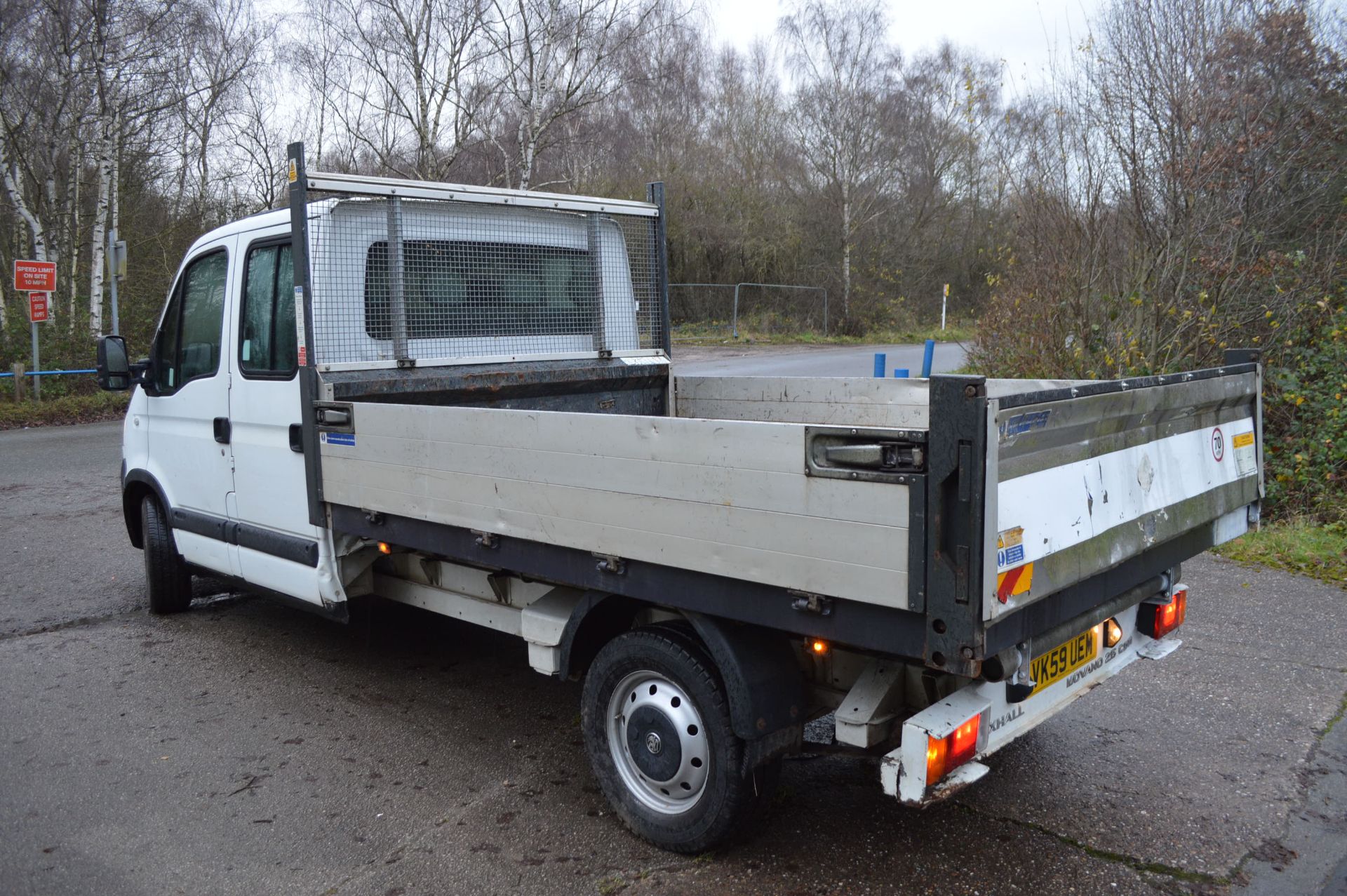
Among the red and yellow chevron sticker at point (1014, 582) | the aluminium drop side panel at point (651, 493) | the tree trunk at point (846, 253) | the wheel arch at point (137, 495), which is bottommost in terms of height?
the wheel arch at point (137, 495)

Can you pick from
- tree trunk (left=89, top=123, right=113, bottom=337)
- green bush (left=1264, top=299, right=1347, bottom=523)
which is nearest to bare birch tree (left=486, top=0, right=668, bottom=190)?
tree trunk (left=89, top=123, right=113, bottom=337)

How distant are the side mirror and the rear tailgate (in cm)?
501

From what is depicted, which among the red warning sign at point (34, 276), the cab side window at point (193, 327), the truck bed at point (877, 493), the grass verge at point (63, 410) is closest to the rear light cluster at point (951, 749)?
the truck bed at point (877, 493)

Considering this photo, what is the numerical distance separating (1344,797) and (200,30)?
23480 mm

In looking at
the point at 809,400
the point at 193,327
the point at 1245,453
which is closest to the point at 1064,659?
the point at 1245,453

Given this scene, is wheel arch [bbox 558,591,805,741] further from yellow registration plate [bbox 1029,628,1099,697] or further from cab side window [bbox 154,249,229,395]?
cab side window [bbox 154,249,229,395]

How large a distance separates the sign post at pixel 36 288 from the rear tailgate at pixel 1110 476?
17599 millimetres

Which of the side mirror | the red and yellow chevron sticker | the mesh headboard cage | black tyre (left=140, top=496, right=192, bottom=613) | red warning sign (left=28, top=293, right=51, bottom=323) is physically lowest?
black tyre (left=140, top=496, right=192, bottom=613)

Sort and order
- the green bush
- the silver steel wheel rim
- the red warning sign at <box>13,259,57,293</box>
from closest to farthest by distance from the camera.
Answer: the silver steel wheel rim, the green bush, the red warning sign at <box>13,259,57,293</box>

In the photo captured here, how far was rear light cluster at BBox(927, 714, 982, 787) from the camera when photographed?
2744 mm

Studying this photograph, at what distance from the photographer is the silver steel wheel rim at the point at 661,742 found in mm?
3289

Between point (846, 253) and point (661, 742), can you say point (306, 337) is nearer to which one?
point (661, 742)

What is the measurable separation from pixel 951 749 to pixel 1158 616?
4.79 ft

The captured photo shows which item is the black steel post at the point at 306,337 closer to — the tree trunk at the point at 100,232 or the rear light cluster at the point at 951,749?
the rear light cluster at the point at 951,749
